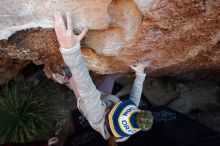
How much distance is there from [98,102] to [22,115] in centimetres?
146

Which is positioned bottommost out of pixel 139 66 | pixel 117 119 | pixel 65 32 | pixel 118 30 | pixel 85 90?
pixel 117 119

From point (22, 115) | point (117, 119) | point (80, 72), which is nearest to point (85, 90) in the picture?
point (80, 72)

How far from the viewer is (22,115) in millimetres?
3480

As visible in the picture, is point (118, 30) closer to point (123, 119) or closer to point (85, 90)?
point (85, 90)

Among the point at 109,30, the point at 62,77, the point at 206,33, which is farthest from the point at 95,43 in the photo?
the point at 206,33

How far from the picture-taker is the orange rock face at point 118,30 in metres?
1.98

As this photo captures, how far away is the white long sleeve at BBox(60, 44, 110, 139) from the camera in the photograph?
1990mm

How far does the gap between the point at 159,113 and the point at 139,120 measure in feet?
4.35

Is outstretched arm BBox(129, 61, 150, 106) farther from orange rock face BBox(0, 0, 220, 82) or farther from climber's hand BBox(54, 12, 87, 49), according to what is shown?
climber's hand BBox(54, 12, 87, 49)

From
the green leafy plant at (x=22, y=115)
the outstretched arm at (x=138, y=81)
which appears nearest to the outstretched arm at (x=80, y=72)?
the outstretched arm at (x=138, y=81)

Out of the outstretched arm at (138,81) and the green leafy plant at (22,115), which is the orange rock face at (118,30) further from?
the green leafy plant at (22,115)

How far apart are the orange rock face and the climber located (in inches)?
4.1

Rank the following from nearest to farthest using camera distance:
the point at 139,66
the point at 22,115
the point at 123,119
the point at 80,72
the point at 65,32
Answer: the point at 65,32 → the point at 80,72 → the point at 123,119 → the point at 139,66 → the point at 22,115

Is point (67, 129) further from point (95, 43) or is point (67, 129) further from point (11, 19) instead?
point (11, 19)
